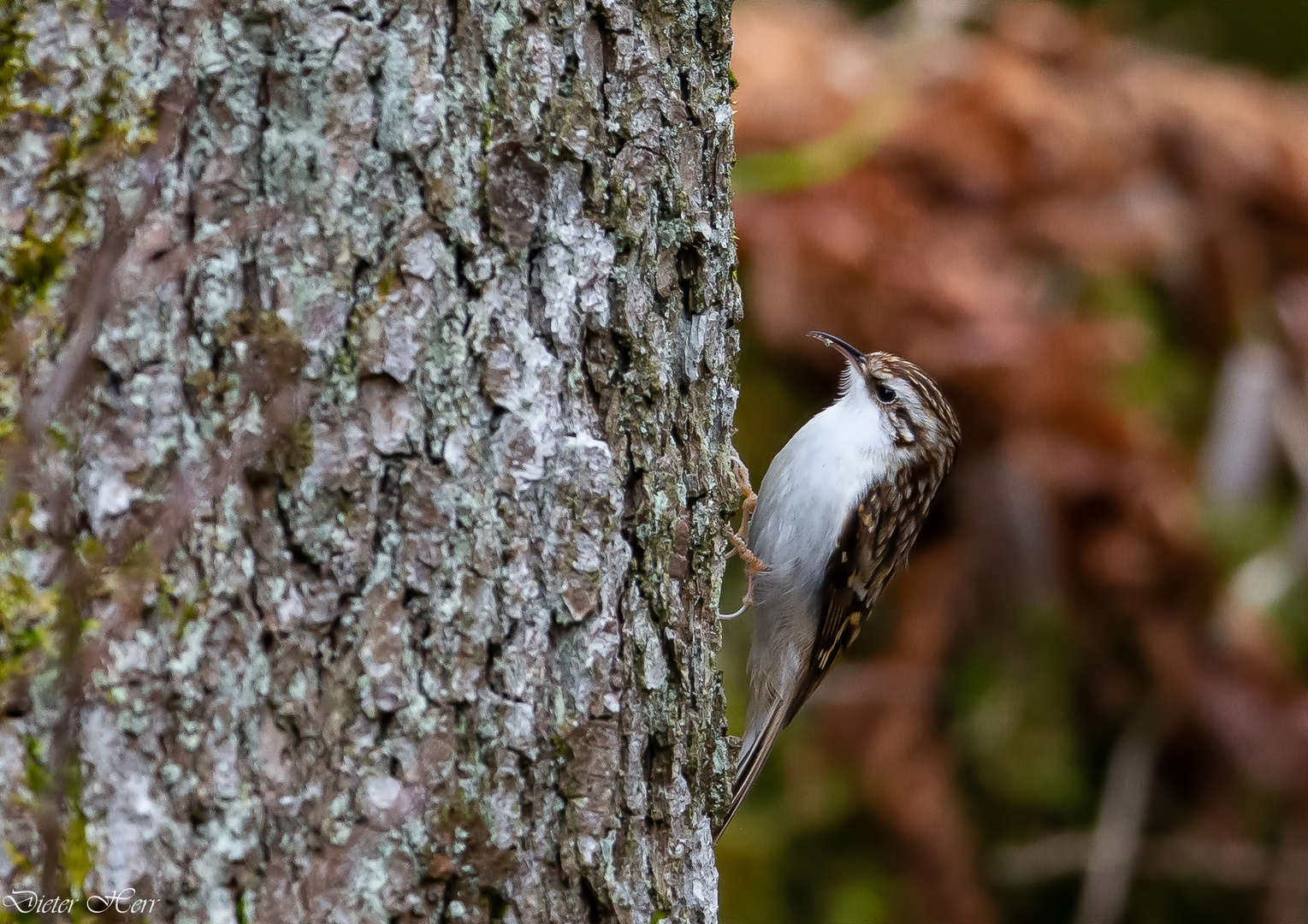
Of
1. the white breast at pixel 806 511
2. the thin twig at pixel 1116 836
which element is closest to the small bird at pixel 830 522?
the white breast at pixel 806 511

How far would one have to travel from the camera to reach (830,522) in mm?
3344

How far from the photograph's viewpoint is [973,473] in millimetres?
5082

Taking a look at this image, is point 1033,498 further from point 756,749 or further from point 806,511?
point 756,749

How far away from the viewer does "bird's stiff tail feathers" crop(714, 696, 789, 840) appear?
10.7ft

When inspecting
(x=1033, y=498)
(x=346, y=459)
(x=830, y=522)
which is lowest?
(x=1033, y=498)

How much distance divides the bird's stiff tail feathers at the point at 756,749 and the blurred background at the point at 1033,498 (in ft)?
3.85

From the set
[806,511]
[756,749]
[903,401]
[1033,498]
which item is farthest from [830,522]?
[1033,498]

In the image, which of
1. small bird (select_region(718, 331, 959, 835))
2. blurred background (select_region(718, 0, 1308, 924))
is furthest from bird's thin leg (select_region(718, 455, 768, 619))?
blurred background (select_region(718, 0, 1308, 924))

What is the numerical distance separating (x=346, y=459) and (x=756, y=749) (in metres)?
1.92

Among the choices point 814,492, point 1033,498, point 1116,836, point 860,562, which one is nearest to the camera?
point 814,492

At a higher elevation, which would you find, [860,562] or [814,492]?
[814,492]

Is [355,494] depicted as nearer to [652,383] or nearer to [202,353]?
[202,353]

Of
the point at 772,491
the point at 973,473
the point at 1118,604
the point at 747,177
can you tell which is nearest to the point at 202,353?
the point at 772,491

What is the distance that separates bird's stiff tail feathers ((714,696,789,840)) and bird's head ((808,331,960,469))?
764 mm
